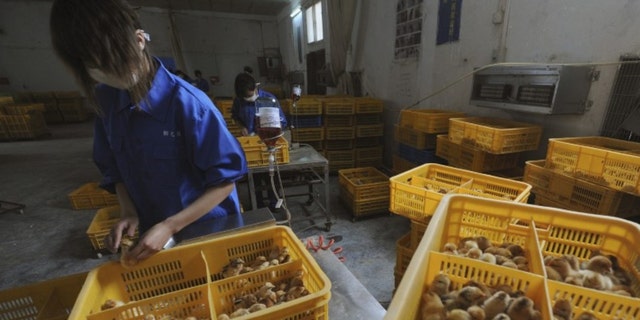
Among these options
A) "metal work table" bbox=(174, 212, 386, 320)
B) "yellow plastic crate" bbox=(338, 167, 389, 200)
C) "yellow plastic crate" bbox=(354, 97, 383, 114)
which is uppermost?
"yellow plastic crate" bbox=(354, 97, 383, 114)

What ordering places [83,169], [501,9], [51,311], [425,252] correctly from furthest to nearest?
[83,169] → [501,9] → [51,311] → [425,252]

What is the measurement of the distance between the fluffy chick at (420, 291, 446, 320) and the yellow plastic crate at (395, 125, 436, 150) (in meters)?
2.67

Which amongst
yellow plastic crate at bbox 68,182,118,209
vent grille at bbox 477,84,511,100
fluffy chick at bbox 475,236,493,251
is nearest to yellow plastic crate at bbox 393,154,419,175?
vent grille at bbox 477,84,511,100

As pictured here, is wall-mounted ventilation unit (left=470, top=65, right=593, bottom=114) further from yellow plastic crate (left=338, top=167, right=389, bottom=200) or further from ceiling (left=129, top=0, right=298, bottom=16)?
ceiling (left=129, top=0, right=298, bottom=16)

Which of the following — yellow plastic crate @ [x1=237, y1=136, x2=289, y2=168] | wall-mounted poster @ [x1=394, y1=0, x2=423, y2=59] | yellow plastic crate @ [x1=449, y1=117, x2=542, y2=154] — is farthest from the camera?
wall-mounted poster @ [x1=394, y1=0, x2=423, y2=59]

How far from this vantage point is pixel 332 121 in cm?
430

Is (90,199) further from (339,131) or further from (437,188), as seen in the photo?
(437,188)

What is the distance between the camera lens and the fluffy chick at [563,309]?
0.54 meters

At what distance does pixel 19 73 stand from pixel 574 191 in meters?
14.0

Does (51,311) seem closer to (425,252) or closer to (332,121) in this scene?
(425,252)

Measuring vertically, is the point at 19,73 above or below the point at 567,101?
above

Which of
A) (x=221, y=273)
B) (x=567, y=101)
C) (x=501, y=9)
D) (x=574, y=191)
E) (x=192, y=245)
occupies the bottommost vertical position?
(x=574, y=191)

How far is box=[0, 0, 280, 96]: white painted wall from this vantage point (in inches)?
342

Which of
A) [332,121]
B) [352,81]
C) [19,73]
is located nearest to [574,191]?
[332,121]
